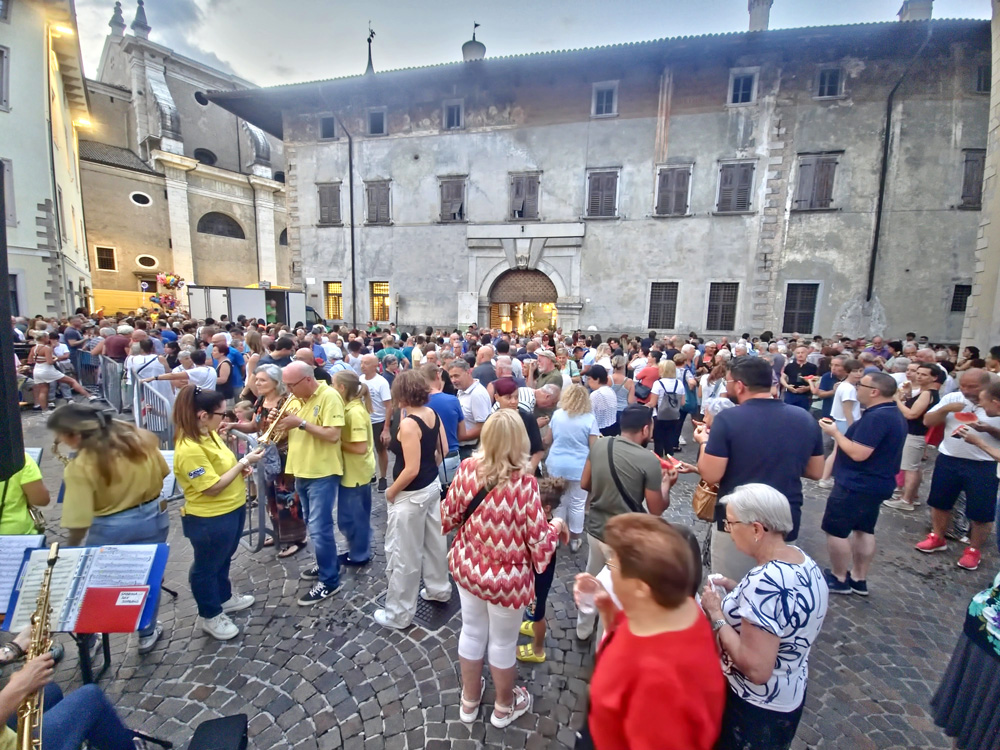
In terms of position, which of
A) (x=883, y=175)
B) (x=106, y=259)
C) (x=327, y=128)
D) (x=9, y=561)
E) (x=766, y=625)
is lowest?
(x=9, y=561)

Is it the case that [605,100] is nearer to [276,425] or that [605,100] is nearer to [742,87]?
[742,87]

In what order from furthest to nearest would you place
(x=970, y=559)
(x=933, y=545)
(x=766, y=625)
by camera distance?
(x=933, y=545) → (x=970, y=559) → (x=766, y=625)

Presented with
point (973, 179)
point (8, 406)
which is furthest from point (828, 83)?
point (8, 406)

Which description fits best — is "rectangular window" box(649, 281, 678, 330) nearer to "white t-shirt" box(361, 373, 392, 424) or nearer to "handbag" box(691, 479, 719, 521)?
"white t-shirt" box(361, 373, 392, 424)

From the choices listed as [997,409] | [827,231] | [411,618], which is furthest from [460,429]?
[827,231]

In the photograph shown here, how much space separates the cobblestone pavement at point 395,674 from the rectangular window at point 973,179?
17.5 m

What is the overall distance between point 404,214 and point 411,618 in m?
19.3

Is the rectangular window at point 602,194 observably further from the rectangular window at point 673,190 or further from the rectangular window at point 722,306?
the rectangular window at point 722,306

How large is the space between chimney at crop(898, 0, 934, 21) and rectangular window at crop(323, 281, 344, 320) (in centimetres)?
2400

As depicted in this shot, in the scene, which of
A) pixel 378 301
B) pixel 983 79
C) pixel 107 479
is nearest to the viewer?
pixel 107 479

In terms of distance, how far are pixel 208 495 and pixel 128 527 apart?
20.0 inches

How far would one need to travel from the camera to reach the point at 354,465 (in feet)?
13.6

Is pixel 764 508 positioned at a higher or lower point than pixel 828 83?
lower

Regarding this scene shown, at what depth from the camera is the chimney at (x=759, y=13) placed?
17328 mm
